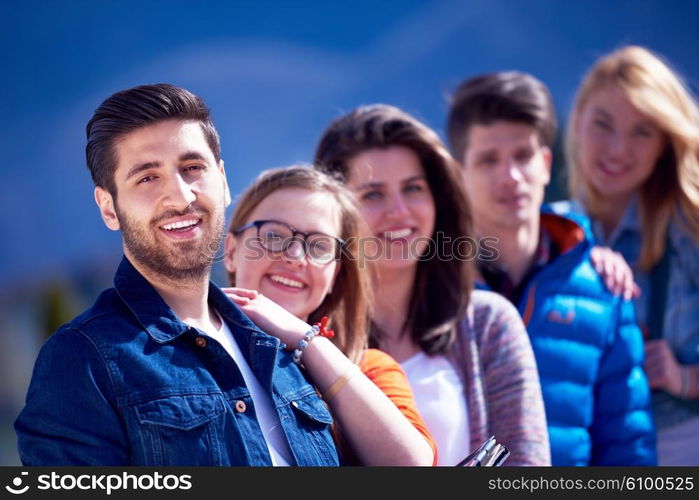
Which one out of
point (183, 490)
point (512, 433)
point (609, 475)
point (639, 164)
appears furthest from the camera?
point (639, 164)

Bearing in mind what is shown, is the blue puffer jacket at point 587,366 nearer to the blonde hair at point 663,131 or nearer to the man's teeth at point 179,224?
the blonde hair at point 663,131

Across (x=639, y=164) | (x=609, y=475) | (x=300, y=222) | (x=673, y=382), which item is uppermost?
(x=639, y=164)

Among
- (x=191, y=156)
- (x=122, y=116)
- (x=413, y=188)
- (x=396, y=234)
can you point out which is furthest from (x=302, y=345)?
(x=413, y=188)

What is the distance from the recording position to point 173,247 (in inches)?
64.5

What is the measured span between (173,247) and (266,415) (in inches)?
15.8

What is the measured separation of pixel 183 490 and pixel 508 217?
1.84 m

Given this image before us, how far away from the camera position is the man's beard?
162 cm

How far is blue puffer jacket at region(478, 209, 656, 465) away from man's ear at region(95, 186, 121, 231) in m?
1.68

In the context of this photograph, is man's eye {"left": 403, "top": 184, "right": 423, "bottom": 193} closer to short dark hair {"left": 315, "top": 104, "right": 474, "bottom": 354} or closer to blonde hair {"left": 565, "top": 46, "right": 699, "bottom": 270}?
short dark hair {"left": 315, "top": 104, "right": 474, "bottom": 354}

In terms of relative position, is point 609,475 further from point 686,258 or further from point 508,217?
point 686,258

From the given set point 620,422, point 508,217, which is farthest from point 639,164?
point 620,422

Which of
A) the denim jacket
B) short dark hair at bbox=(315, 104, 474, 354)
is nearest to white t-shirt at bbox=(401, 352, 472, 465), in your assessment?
short dark hair at bbox=(315, 104, 474, 354)

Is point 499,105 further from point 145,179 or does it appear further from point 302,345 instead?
point 145,179

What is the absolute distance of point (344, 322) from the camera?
2.28m
